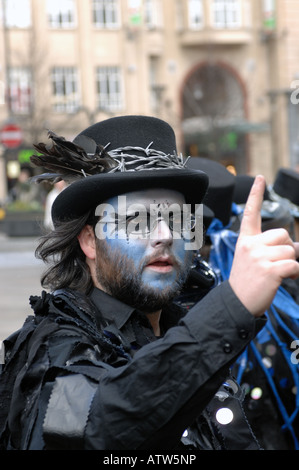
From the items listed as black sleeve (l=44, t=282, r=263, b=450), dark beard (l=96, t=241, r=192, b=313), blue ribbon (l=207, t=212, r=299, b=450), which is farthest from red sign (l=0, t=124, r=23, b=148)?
black sleeve (l=44, t=282, r=263, b=450)

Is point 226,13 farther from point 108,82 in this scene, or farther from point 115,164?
point 115,164

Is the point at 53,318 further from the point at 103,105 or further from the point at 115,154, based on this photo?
the point at 103,105

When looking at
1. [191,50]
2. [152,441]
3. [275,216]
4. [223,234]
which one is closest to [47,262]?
[152,441]

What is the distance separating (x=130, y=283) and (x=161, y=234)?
0.53 feet

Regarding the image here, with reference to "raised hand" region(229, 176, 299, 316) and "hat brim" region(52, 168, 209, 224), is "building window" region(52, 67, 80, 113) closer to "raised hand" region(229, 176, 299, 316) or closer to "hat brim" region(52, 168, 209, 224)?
"hat brim" region(52, 168, 209, 224)

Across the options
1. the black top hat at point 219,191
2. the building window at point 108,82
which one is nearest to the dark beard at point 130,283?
the black top hat at point 219,191

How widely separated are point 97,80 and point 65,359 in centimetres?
3537

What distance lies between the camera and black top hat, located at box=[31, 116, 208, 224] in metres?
2.30

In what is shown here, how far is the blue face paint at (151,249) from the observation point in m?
2.26

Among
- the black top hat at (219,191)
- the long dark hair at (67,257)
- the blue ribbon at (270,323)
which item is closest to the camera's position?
the long dark hair at (67,257)

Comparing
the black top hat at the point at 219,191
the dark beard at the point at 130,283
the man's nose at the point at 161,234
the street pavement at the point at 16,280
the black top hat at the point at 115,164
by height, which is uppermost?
the black top hat at the point at 115,164

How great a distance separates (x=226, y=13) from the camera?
127 ft

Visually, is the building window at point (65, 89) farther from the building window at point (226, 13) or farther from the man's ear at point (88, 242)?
the man's ear at point (88, 242)

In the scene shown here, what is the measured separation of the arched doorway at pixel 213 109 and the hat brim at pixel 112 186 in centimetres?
3342
